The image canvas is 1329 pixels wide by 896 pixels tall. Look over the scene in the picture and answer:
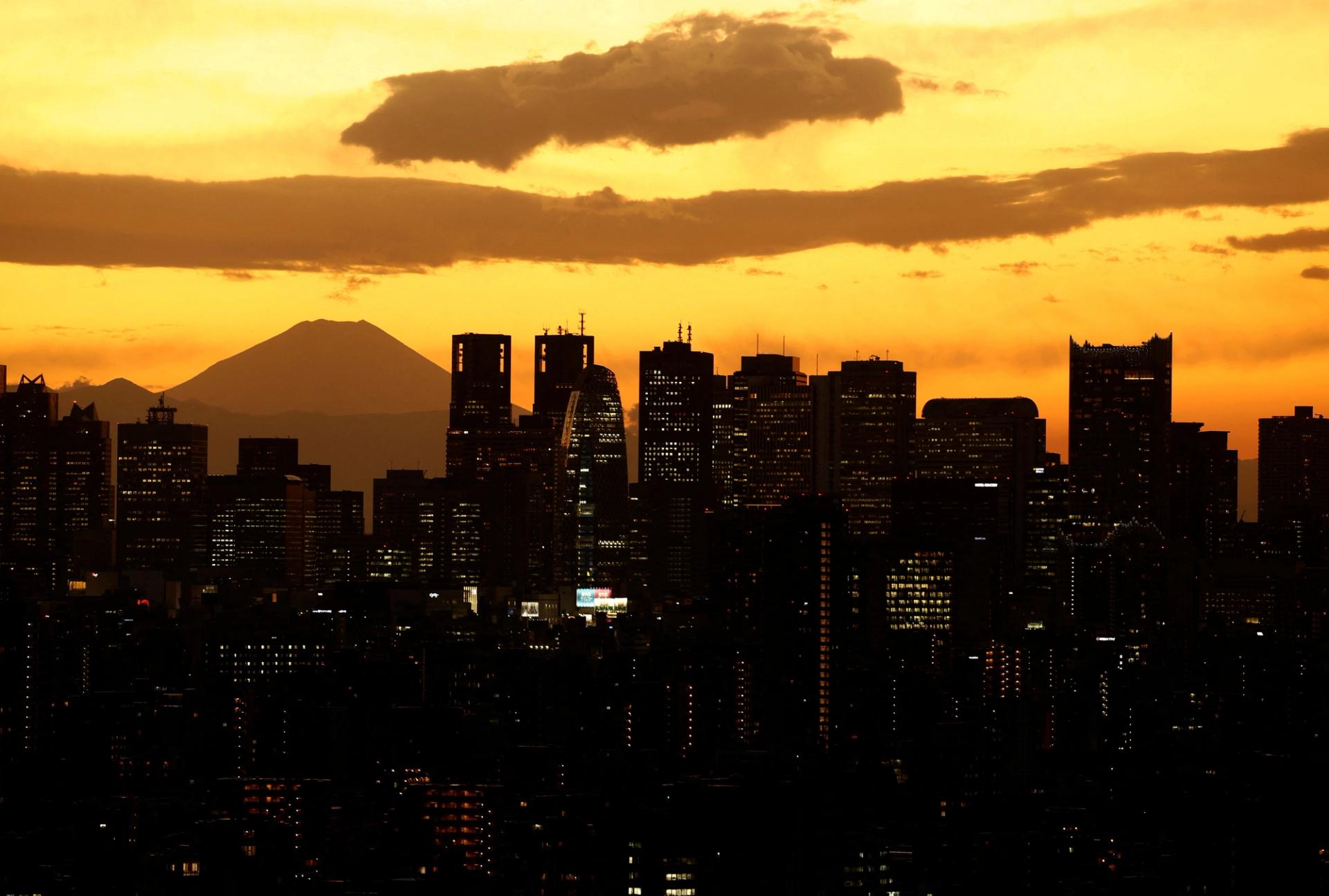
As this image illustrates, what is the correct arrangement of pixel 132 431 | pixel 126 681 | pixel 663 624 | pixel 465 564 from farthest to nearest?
pixel 132 431
pixel 465 564
pixel 663 624
pixel 126 681

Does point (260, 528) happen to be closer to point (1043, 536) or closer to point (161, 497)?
point (161, 497)

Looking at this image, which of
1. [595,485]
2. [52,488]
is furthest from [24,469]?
[595,485]

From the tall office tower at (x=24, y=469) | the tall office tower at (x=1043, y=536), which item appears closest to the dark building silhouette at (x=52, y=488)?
the tall office tower at (x=24, y=469)

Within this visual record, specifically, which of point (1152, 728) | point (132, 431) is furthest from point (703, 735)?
point (132, 431)

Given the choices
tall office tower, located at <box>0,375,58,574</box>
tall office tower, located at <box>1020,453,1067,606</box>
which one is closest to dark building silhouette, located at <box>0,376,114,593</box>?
tall office tower, located at <box>0,375,58,574</box>

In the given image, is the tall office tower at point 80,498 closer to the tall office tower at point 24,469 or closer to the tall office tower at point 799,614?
the tall office tower at point 24,469

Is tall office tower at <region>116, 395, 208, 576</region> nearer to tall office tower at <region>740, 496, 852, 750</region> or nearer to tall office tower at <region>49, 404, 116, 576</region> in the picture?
tall office tower at <region>49, 404, 116, 576</region>

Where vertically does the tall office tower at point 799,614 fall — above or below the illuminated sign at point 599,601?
above

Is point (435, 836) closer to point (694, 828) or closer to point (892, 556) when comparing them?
point (694, 828)
